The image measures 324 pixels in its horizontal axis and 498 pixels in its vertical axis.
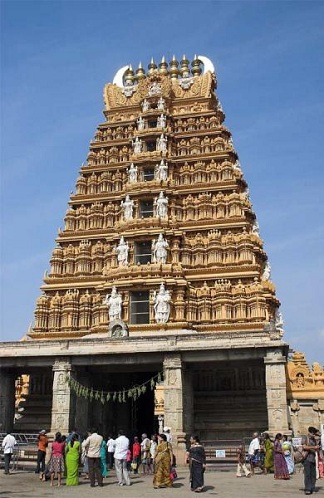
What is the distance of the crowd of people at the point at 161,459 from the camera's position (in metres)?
15.5

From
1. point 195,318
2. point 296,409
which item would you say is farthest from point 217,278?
point 296,409

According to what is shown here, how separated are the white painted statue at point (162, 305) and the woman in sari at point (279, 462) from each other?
13909 mm

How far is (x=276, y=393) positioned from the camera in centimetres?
2395

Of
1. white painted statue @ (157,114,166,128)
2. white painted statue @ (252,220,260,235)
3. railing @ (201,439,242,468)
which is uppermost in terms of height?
white painted statue @ (157,114,166,128)

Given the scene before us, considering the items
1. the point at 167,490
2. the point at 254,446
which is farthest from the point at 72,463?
the point at 254,446

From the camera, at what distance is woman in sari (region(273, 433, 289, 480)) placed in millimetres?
18344

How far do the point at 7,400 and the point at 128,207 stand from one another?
15105 mm

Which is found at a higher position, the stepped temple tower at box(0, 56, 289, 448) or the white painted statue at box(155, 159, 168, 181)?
the white painted statue at box(155, 159, 168, 181)

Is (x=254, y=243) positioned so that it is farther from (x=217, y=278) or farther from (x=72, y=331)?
(x=72, y=331)

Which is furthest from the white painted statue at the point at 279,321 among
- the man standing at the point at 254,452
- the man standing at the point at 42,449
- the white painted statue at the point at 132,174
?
the man standing at the point at 42,449

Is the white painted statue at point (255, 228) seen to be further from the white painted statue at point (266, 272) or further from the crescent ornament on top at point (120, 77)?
the crescent ornament on top at point (120, 77)

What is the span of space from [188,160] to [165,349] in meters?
17.5

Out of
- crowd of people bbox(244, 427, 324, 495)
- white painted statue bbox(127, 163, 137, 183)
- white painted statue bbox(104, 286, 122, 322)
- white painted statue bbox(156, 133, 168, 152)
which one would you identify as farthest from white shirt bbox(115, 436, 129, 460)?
white painted statue bbox(156, 133, 168, 152)

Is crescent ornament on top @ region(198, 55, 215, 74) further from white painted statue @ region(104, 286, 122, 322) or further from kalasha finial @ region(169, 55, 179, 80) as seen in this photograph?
white painted statue @ region(104, 286, 122, 322)
